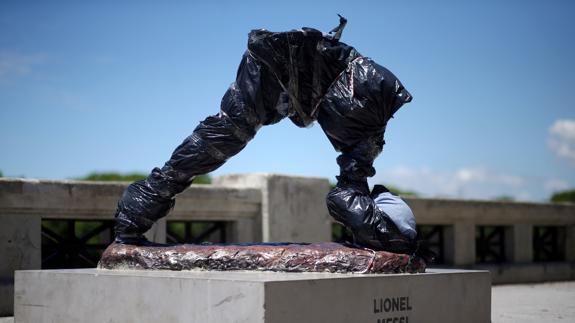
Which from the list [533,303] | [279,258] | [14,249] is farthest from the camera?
[533,303]

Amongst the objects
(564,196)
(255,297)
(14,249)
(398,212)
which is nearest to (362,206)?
(398,212)

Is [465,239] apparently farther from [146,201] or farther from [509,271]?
[146,201]

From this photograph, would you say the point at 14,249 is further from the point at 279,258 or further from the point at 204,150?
the point at 279,258

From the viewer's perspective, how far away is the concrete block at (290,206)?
1137 cm

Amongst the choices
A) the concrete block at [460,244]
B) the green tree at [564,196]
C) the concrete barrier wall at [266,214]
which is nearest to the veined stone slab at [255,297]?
the concrete barrier wall at [266,214]

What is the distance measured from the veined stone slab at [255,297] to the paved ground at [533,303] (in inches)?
70.6

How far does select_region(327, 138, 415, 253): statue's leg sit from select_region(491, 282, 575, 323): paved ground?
7.61 feet

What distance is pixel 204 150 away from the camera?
6836 millimetres

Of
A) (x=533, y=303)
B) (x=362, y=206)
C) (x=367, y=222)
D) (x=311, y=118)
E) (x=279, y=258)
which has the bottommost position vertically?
(x=533, y=303)

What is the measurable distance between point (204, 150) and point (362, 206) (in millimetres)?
1455

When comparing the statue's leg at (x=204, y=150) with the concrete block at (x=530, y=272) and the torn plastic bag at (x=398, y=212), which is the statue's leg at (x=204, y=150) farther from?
the concrete block at (x=530, y=272)

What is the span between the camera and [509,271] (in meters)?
14.1

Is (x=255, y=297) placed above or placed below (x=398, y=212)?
below

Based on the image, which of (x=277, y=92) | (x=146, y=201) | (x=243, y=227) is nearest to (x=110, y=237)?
(x=243, y=227)
